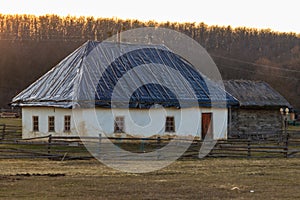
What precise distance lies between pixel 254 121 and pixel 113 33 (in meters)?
36.6

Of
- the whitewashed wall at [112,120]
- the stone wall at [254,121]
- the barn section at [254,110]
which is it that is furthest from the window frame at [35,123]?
the stone wall at [254,121]

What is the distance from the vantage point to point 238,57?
11388 centimetres

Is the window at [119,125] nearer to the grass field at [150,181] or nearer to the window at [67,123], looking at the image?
the window at [67,123]

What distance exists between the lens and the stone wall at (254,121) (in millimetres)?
46719

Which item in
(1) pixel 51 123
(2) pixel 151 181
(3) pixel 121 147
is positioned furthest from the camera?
(1) pixel 51 123

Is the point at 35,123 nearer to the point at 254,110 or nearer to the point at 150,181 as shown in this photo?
the point at 150,181

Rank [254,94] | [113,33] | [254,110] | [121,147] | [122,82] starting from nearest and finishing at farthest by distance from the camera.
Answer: [121,147], [122,82], [254,110], [254,94], [113,33]

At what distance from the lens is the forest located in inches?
3794

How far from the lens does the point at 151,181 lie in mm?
18484

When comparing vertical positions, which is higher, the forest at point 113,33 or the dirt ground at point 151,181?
the forest at point 113,33

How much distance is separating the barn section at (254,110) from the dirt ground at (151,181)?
2258cm

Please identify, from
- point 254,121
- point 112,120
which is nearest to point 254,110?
point 254,121

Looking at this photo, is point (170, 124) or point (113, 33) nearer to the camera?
point (170, 124)

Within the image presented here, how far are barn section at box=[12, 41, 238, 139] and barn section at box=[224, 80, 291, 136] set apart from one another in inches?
322
